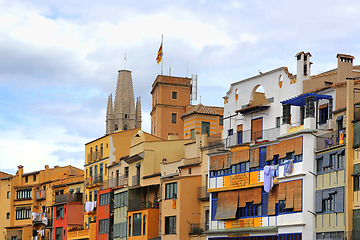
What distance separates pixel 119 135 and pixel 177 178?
24.5m

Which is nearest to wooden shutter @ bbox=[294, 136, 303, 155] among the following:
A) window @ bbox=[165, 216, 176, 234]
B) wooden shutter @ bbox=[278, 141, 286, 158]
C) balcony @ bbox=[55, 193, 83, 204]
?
wooden shutter @ bbox=[278, 141, 286, 158]

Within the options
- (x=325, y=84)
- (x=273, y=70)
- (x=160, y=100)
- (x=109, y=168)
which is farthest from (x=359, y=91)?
(x=160, y=100)

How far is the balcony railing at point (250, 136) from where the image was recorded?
51.6m

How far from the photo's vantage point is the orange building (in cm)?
8950

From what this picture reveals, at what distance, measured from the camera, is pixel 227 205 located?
53.0 meters

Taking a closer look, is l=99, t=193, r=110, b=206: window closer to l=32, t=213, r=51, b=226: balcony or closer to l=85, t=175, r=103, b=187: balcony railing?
l=85, t=175, r=103, b=187: balcony railing

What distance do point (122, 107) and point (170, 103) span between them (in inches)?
3976

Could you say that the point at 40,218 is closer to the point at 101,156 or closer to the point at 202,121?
the point at 101,156

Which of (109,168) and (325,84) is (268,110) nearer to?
(325,84)

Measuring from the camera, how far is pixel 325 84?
5166cm

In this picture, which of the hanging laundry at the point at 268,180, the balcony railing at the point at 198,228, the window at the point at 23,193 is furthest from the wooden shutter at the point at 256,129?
the window at the point at 23,193

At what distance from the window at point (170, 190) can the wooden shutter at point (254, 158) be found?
1062 cm

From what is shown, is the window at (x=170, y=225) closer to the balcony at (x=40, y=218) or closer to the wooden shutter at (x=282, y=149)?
the wooden shutter at (x=282, y=149)

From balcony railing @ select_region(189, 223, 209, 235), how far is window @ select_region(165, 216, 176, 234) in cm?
180
